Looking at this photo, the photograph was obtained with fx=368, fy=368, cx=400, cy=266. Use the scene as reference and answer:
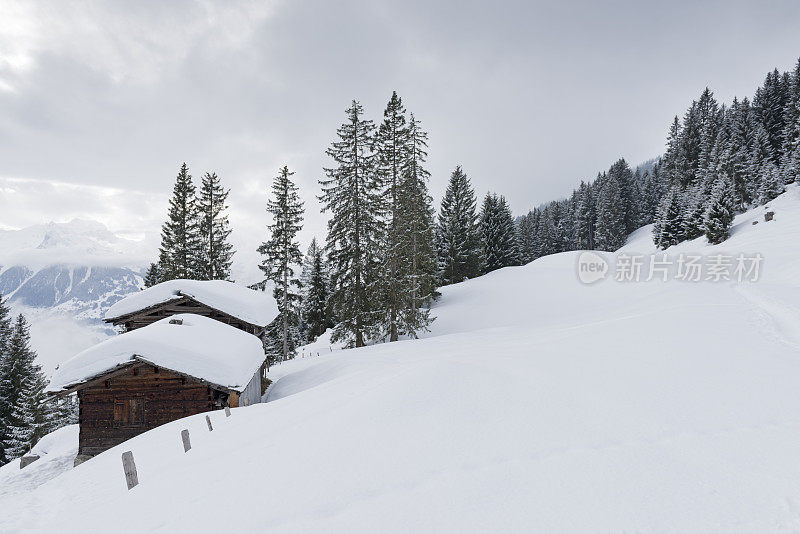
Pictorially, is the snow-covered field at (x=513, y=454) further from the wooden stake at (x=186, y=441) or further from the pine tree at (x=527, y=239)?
the pine tree at (x=527, y=239)

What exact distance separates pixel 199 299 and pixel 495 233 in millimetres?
37190

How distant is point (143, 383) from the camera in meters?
15.3

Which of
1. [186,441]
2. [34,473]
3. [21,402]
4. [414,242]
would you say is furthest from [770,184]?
[21,402]

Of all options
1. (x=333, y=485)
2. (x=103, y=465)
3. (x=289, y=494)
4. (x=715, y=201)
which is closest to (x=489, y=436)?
(x=333, y=485)

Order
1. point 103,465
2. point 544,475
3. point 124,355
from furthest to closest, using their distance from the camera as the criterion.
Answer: point 124,355 → point 103,465 → point 544,475

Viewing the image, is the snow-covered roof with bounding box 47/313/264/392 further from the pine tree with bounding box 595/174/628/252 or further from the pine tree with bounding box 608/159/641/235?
the pine tree with bounding box 608/159/641/235

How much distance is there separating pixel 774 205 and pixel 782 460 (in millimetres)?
45163

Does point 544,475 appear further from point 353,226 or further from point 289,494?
point 353,226

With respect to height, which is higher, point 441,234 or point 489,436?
point 441,234

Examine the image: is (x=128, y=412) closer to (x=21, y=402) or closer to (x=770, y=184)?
(x=21, y=402)

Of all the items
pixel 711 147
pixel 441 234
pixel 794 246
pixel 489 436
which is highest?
pixel 711 147

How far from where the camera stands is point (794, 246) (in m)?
23.9

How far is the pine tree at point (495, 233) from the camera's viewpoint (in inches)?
1897

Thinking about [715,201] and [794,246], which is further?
[715,201]
